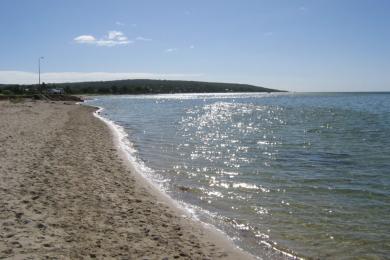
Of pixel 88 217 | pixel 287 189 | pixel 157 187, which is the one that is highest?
pixel 88 217

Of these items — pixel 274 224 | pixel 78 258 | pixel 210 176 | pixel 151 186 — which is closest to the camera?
pixel 78 258

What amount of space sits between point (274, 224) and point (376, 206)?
3.41 metres

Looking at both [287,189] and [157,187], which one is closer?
[287,189]

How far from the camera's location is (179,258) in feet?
25.1

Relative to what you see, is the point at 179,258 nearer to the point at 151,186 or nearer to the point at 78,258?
the point at 78,258

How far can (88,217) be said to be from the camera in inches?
378

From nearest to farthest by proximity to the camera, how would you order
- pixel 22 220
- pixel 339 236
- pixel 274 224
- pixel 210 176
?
1. pixel 22 220
2. pixel 339 236
3. pixel 274 224
4. pixel 210 176

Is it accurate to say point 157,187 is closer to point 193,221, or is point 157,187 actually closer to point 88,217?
point 193,221

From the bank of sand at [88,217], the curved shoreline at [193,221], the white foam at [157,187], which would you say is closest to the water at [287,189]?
the white foam at [157,187]

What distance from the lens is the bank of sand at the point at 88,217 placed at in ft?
25.5

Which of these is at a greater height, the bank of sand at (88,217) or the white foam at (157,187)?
the bank of sand at (88,217)

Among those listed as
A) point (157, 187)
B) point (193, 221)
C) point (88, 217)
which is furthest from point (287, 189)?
point (88, 217)

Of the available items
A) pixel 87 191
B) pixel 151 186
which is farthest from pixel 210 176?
pixel 87 191

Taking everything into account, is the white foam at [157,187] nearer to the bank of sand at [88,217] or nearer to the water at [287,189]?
the water at [287,189]
